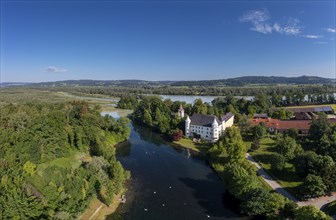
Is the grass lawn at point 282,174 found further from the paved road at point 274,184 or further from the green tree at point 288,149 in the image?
the green tree at point 288,149

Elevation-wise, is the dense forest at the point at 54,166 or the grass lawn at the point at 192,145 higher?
the dense forest at the point at 54,166

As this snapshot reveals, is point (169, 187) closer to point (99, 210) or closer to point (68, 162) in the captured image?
point (99, 210)

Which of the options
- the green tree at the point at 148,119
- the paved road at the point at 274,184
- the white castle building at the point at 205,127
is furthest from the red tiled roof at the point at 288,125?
the green tree at the point at 148,119

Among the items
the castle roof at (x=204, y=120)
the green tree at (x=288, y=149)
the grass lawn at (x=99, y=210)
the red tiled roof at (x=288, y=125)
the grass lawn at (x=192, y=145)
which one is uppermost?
the castle roof at (x=204, y=120)

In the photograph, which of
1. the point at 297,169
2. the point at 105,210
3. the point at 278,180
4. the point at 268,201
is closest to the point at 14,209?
the point at 105,210

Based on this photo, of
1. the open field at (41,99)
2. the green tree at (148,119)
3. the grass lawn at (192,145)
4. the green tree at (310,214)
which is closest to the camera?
the green tree at (310,214)

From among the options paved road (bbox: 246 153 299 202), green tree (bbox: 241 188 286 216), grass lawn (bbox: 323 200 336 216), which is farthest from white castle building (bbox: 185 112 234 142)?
grass lawn (bbox: 323 200 336 216)

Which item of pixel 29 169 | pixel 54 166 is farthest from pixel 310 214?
pixel 54 166
